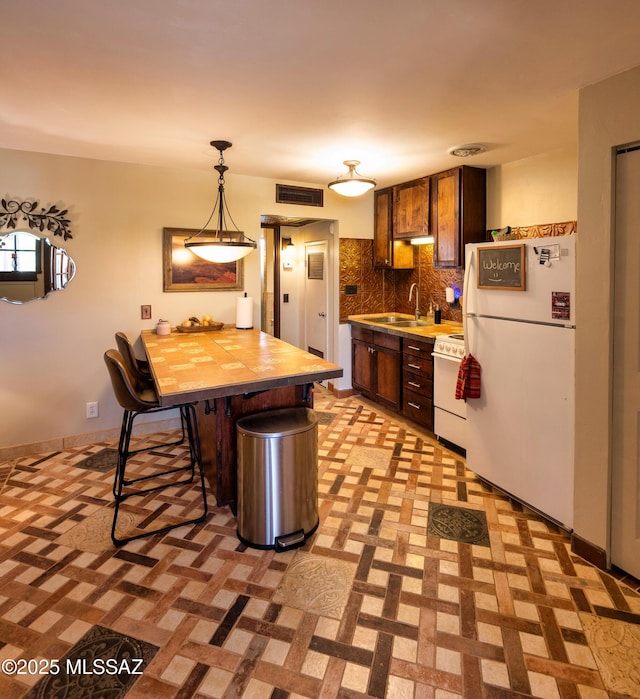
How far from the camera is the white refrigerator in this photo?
7.61 ft

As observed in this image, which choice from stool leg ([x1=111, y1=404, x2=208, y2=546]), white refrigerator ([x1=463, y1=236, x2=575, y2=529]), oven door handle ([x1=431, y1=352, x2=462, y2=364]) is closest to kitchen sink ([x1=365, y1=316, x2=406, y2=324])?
oven door handle ([x1=431, y1=352, x2=462, y2=364])

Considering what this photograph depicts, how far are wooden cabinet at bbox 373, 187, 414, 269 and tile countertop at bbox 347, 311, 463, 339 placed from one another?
0.59 meters

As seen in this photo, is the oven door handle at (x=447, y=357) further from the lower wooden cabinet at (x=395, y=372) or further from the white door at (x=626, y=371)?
the white door at (x=626, y=371)

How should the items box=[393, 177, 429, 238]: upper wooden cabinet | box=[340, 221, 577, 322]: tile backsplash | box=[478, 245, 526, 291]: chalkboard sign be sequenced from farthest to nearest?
box=[340, 221, 577, 322]: tile backsplash
box=[393, 177, 429, 238]: upper wooden cabinet
box=[478, 245, 526, 291]: chalkboard sign

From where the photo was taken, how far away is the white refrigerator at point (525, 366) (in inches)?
91.4

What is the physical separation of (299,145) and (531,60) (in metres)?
1.64

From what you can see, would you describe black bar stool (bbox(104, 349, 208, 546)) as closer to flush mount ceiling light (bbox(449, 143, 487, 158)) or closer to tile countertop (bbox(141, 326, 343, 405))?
tile countertop (bbox(141, 326, 343, 405))

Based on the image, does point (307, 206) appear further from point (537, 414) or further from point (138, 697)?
point (138, 697)

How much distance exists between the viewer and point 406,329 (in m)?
4.06

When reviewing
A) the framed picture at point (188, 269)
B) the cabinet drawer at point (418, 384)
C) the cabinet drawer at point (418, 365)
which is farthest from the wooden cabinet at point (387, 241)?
the framed picture at point (188, 269)

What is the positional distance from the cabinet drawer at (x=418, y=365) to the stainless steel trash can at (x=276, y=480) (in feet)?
5.71

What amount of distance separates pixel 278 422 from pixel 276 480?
0.99 feet

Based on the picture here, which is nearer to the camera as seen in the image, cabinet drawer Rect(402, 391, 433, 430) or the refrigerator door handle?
the refrigerator door handle

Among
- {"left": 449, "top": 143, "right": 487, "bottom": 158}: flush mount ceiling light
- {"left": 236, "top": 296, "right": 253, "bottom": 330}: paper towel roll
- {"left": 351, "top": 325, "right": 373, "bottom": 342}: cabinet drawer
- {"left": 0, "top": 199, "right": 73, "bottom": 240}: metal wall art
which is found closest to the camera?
{"left": 449, "top": 143, "right": 487, "bottom": 158}: flush mount ceiling light
